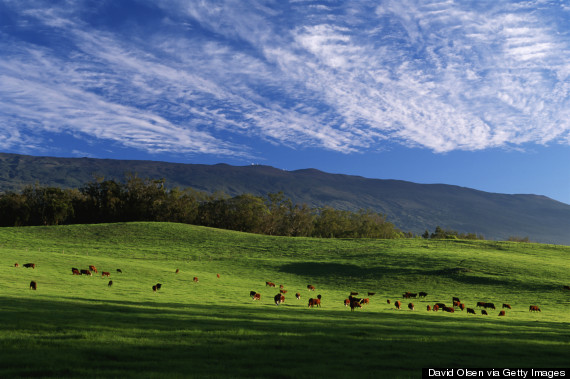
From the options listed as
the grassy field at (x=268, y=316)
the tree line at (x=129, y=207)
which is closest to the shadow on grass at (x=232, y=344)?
the grassy field at (x=268, y=316)

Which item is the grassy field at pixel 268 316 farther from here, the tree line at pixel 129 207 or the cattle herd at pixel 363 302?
the tree line at pixel 129 207

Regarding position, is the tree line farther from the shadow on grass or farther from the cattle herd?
the shadow on grass

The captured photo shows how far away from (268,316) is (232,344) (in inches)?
355

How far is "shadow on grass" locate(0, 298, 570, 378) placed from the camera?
1172cm

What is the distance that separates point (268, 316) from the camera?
23.9m

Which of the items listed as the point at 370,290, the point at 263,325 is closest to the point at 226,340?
the point at 263,325

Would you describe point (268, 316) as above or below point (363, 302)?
above

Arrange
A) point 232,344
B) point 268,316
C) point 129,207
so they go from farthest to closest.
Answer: point 129,207
point 268,316
point 232,344

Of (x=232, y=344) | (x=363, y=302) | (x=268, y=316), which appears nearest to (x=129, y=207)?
(x=363, y=302)

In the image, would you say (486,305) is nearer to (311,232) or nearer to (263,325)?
(263,325)

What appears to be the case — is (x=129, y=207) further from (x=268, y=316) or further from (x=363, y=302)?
(x=268, y=316)

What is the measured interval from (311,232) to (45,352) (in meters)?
128

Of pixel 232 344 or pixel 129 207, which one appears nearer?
pixel 232 344

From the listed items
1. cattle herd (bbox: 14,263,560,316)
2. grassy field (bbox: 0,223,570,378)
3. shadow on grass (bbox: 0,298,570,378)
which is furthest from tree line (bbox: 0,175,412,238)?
shadow on grass (bbox: 0,298,570,378)
